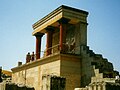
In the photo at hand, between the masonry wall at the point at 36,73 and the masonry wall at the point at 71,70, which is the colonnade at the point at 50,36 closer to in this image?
→ the masonry wall at the point at 71,70

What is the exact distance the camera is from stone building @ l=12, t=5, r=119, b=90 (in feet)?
50.0

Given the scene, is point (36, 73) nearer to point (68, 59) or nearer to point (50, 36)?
point (50, 36)

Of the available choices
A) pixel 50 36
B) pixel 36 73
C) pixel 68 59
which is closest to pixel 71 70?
pixel 68 59

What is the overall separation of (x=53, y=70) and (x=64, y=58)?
1.07 m

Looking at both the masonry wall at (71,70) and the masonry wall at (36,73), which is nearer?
the masonry wall at (71,70)

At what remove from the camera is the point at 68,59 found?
15.7 m

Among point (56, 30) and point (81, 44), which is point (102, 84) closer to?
point (81, 44)

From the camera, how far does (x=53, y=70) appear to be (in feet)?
52.4

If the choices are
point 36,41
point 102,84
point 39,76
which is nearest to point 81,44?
point 39,76

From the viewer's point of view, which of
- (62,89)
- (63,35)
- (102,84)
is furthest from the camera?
(63,35)

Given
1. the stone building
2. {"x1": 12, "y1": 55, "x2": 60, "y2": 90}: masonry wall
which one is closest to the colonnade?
the stone building

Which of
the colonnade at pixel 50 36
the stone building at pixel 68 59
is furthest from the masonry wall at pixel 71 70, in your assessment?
the colonnade at pixel 50 36

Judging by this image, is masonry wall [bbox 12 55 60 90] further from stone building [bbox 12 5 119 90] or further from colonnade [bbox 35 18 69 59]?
colonnade [bbox 35 18 69 59]

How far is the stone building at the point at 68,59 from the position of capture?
15.2 m
